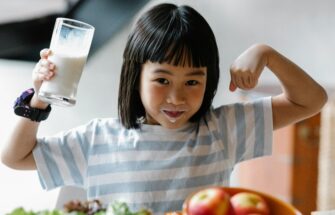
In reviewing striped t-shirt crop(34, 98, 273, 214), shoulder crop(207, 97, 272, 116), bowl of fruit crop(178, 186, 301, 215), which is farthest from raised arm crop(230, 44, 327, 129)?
bowl of fruit crop(178, 186, 301, 215)

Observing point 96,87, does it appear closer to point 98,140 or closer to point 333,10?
point 98,140

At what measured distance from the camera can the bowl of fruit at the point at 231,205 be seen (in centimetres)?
69

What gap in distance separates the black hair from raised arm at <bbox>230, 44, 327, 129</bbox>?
80 millimetres

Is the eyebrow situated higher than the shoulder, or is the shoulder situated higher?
the eyebrow

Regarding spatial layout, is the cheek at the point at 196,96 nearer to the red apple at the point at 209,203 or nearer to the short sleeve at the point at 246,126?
the short sleeve at the point at 246,126

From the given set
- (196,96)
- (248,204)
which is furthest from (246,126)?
(248,204)

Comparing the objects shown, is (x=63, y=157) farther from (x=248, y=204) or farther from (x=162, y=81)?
(x=248, y=204)

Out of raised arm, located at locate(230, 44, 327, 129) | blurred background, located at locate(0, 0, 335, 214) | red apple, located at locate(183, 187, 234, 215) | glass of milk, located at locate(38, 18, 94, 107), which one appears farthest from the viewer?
blurred background, located at locate(0, 0, 335, 214)

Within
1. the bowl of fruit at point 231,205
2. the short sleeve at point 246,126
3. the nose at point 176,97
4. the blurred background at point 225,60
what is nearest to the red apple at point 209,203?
the bowl of fruit at point 231,205

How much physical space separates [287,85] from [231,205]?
42 cm

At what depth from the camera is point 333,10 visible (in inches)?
84.7

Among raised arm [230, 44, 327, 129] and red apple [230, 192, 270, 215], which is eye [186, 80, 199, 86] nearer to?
raised arm [230, 44, 327, 129]

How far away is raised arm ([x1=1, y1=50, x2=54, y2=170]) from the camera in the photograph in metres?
0.91

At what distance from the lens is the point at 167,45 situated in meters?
0.92
